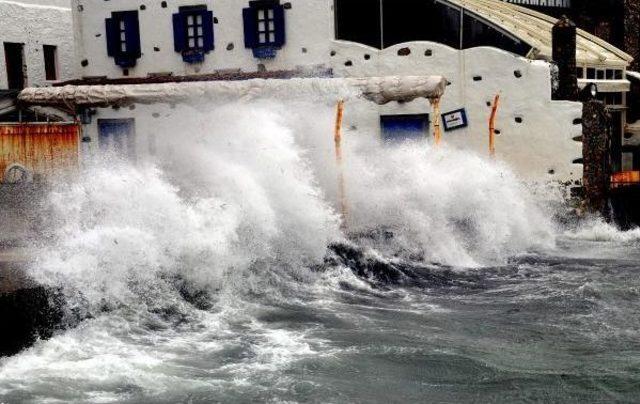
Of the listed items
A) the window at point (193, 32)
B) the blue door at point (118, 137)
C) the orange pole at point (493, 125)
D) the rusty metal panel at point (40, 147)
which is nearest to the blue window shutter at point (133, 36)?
the window at point (193, 32)

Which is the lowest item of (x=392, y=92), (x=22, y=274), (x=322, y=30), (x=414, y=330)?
(x=414, y=330)

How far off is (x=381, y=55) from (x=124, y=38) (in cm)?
693

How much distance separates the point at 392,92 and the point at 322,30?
5.19 metres

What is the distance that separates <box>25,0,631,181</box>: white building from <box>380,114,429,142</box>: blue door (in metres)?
0.05

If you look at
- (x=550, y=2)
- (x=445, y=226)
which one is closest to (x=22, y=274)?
(x=445, y=226)

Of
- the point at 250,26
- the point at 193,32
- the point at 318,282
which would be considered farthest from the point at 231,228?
the point at 193,32

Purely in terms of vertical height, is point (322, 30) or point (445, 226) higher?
point (322, 30)

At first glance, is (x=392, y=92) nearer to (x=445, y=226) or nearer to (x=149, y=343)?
(x=445, y=226)

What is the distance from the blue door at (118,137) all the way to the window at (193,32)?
2.18 m

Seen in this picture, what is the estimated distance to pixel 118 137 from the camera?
79.4ft

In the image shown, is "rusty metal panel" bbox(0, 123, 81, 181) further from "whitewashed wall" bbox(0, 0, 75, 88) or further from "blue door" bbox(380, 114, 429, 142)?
"blue door" bbox(380, 114, 429, 142)

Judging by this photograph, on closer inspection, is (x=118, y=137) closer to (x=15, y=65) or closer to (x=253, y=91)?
(x=15, y=65)

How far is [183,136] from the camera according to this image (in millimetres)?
22250

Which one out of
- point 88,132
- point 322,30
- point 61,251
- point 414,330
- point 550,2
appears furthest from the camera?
point 550,2
